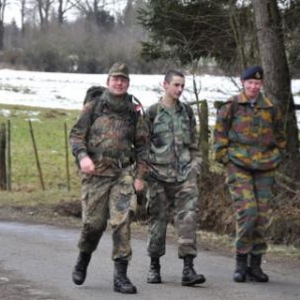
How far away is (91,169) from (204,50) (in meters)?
7.83

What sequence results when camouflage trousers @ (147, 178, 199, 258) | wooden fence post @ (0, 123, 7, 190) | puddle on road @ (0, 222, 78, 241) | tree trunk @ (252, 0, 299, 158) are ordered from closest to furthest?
camouflage trousers @ (147, 178, 199, 258)
puddle on road @ (0, 222, 78, 241)
tree trunk @ (252, 0, 299, 158)
wooden fence post @ (0, 123, 7, 190)

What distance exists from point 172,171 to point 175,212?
402 millimetres

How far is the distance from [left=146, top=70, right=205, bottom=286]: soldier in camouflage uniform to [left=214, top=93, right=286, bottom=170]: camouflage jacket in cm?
31

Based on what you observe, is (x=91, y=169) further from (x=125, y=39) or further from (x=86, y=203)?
(x=125, y=39)

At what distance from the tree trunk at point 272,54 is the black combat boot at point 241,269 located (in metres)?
4.91

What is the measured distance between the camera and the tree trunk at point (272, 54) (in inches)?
452

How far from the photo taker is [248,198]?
691 cm

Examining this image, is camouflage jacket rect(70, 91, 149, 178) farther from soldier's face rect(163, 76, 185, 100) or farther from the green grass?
the green grass

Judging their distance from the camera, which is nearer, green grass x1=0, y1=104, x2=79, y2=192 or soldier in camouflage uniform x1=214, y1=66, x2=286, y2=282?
soldier in camouflage uniform x1=214, y1=66, x2=286, y2=282

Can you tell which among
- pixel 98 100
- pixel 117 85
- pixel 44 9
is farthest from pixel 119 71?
pixel 44 9

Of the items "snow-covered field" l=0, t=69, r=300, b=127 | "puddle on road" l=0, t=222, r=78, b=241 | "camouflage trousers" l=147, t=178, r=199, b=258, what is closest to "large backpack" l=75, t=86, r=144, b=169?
"camouflage trousers" l=147, t=178, r=199, b=258

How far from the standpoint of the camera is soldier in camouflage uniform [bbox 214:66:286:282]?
6930mm

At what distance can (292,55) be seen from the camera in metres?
12.2

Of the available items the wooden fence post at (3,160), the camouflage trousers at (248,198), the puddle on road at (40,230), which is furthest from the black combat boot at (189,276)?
the wooden fence post at (3,160)
